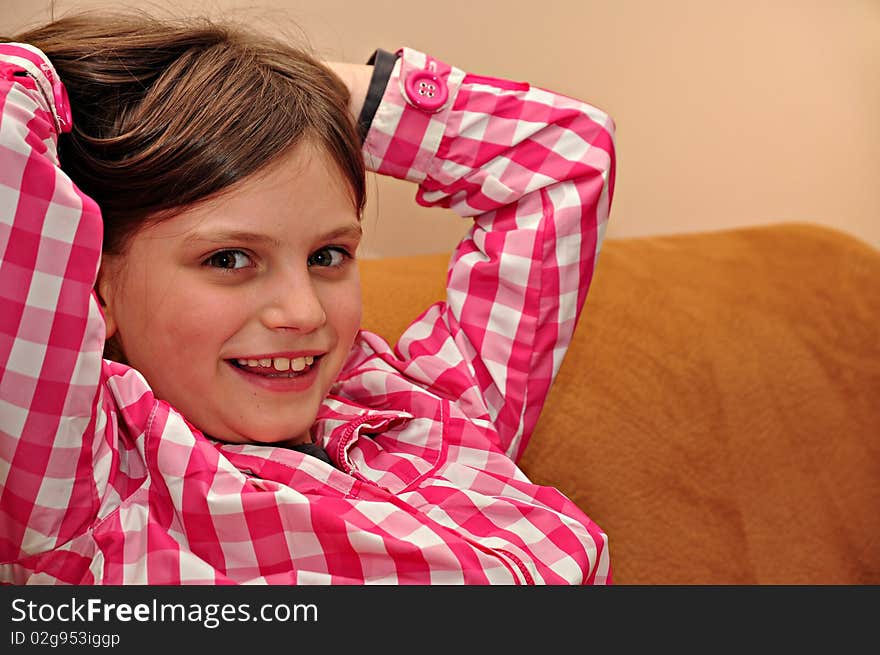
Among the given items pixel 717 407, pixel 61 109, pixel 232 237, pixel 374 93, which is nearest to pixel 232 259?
pixel 232 237

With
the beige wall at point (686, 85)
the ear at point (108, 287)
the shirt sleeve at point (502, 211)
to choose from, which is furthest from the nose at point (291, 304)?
the beige wall at point (686, 85)

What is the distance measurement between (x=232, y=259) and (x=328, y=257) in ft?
0.32

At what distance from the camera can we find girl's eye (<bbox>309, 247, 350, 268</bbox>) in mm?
887

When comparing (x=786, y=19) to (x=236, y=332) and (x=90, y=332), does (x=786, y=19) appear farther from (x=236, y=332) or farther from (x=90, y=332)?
(x=90, y=332)

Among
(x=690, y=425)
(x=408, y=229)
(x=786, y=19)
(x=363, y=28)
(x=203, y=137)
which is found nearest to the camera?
(x=203, y=137)

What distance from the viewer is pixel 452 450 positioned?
95 cm

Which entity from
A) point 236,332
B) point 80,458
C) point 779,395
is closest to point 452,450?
point 236,332

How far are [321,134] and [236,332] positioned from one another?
7.4 inches

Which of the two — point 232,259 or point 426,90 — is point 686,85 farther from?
point 232,259

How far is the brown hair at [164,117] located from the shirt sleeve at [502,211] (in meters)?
0.16

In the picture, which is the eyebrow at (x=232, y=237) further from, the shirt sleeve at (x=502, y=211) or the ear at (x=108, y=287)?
the shirt sleeve at (x=502, y=211)

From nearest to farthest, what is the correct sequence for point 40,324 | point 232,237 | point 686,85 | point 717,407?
point 40,324 → point 232,237 → point 717,407 → point 686,85

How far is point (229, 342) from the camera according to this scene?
2.72 feet

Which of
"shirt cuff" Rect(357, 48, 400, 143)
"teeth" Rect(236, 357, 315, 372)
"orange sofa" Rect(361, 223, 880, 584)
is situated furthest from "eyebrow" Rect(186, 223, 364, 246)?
"orange sofa" Rect(361, 223, 880, 584)
